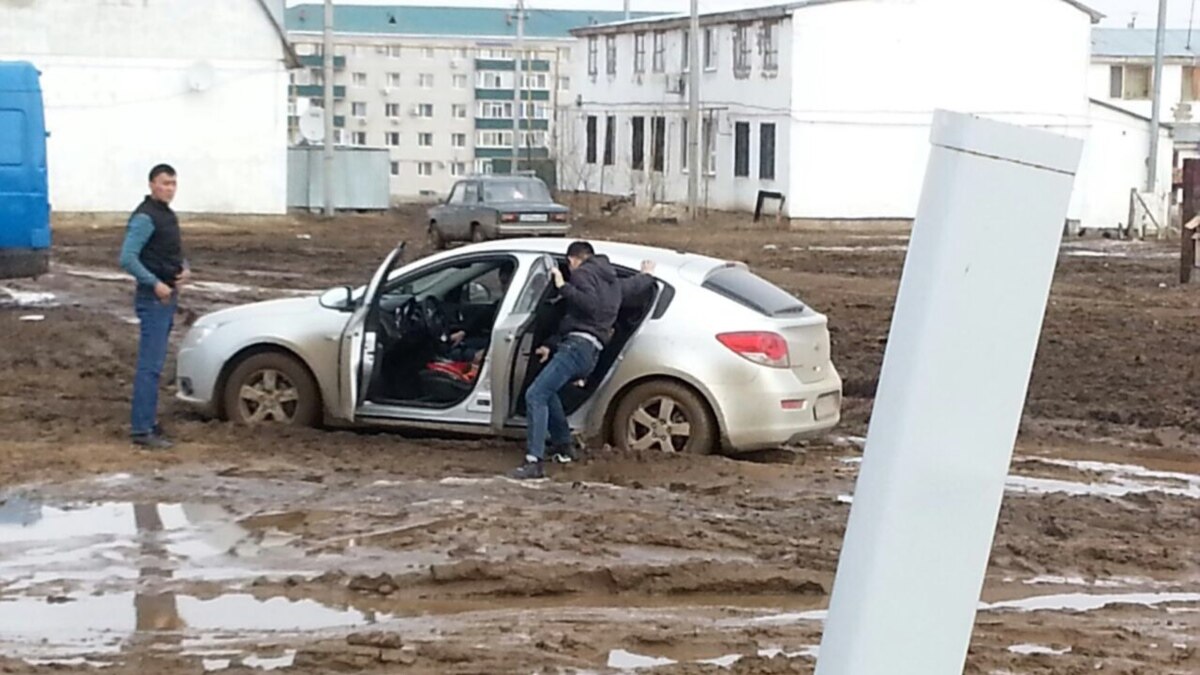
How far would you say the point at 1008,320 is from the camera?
2.34m

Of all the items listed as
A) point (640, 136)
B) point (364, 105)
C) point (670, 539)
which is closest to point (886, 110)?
point (640, 136)

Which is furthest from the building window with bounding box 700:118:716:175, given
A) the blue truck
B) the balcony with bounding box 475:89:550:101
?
the balcony with bounding box 475:89:550:101

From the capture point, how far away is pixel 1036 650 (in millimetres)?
7125

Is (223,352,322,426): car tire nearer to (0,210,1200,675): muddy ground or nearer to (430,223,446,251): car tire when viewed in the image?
(0,210,1200,675): muddy ground

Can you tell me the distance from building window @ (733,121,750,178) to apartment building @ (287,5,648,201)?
185 ft

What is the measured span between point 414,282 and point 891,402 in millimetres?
10215

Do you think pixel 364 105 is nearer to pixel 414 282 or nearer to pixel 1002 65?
pixel 1002 65

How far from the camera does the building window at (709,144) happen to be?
56312 millimetres

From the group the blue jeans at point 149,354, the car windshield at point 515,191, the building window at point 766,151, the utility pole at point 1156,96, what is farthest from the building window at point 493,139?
the blue jeans at point 149,354

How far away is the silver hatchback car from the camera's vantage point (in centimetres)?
1146

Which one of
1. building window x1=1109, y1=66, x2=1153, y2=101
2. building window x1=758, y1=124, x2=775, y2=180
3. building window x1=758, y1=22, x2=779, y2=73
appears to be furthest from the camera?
building window x1=1109, y1=66, x2=1153, y2=101

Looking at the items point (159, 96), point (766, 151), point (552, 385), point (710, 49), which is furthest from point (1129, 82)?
point (552, 385)

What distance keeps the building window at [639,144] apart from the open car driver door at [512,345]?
49772 millimetres

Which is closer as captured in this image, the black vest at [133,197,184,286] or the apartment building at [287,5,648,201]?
the black vest at [133,197,184,286]
